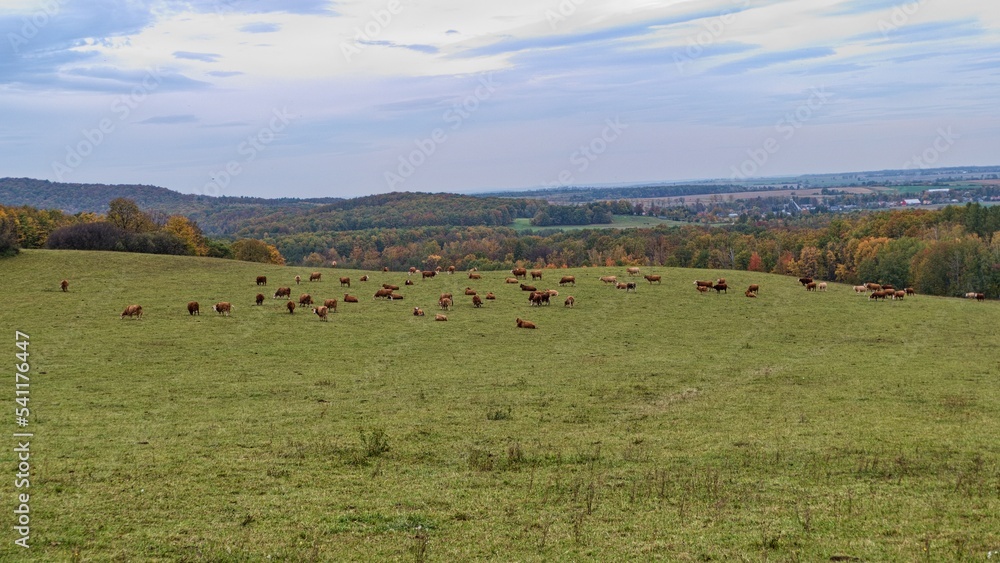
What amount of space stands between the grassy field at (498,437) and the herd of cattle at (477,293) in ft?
3.19

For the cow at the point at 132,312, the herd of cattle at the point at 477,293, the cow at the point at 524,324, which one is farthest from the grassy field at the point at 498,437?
the cow at the point at 132,312

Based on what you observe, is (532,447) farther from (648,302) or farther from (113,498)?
(648,302)

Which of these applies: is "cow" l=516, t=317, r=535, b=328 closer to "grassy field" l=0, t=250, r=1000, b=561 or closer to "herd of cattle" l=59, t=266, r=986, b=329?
"herd of cattle" l=59, t=266, r=986, b=329

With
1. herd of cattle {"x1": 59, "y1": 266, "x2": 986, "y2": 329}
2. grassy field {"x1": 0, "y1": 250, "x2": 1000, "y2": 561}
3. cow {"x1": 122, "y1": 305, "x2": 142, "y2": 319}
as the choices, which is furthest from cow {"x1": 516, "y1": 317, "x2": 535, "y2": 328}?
cow {"x1": 122, "y1": 305, "x2": 142, "y2": 319}

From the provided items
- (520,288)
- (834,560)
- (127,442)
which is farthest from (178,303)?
(834,560)

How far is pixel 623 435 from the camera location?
667 inches

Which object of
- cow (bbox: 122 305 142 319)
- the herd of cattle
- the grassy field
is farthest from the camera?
the herd of cattle

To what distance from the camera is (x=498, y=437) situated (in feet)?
54.2

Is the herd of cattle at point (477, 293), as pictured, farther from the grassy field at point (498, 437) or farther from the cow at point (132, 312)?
the grassy field at point (498, 437)

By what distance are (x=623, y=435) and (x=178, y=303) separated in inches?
1163

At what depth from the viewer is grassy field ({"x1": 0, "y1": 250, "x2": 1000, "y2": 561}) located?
10.3m

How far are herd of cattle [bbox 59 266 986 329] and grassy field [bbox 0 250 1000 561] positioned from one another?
3.19 ft

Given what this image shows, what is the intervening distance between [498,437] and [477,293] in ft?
89.6

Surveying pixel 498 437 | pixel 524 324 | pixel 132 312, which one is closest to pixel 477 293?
pixel 524 324
